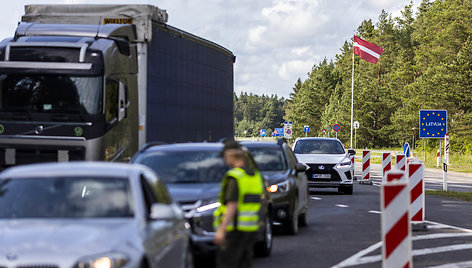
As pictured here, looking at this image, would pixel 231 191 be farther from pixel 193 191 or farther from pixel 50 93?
pixel 50 93

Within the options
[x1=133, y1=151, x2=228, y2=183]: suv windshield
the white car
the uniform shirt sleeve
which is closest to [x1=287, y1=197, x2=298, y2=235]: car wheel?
[x1=133, y1=151, x2=228, y2=183]: suv windshield

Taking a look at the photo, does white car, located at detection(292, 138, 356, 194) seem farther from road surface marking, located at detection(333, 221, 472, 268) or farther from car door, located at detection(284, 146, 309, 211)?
road surface marking, located at detection(333, 221, 472, 268)

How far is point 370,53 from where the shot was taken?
205ft

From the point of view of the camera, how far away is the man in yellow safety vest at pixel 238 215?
7.15 metres

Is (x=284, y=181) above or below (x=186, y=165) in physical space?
below

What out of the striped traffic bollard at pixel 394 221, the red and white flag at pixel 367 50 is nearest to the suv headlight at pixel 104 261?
the striped traffic bollard at pixel 394 221

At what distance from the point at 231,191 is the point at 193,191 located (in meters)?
3.42

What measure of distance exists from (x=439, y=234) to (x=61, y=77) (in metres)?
7.59

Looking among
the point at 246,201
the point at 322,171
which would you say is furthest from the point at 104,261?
the point at 322,171

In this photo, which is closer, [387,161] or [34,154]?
[34,154]

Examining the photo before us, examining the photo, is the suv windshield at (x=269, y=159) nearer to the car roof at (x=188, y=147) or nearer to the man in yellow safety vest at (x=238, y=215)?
the car roof at (x=188, y=147)

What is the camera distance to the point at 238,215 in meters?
7.23

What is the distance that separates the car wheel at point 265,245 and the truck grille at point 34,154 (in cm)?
567

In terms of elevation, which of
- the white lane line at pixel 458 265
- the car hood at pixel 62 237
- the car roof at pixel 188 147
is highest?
the car roof at pixel 188 147
